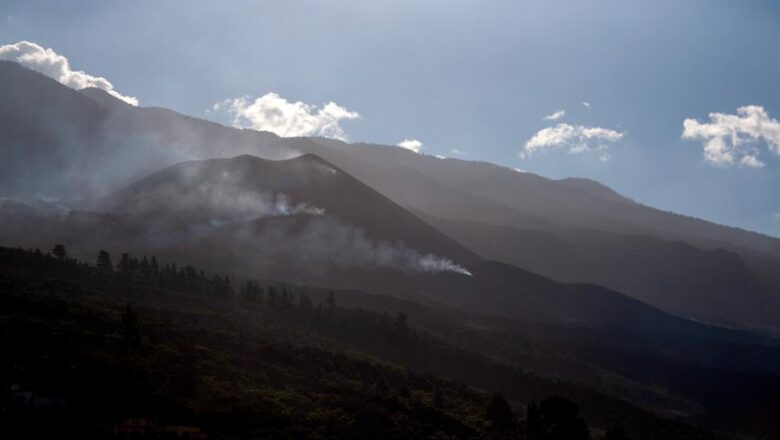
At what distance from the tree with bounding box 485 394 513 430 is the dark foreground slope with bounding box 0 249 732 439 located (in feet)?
0.45

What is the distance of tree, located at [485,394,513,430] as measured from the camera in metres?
64.6

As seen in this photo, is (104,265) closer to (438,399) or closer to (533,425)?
(438,399)

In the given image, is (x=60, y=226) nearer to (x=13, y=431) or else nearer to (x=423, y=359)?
(x=423, y=359)

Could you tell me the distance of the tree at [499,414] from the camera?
6456 cm

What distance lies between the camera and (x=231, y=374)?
6288 centimetres

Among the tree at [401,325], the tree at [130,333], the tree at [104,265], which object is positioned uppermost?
the tree at [104,265]

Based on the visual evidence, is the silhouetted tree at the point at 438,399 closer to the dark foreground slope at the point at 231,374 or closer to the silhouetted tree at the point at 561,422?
the dark foreground slope at the point at 231,374

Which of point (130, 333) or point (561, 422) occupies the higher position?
point (130, 333)

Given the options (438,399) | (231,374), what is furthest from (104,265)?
(438,399)

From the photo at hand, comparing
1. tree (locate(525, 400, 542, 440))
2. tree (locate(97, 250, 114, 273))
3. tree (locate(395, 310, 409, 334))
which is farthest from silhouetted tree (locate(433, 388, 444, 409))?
tree (locate(97, 250, 114, 273))

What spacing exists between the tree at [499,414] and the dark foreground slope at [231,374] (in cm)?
14

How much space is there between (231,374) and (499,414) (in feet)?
76.9

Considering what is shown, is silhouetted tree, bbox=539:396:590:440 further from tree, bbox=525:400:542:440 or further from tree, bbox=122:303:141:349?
tree, bbox=122:303:141:349

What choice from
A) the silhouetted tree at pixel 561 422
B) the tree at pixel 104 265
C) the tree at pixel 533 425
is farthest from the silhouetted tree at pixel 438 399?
the tree at pixel 104 265
